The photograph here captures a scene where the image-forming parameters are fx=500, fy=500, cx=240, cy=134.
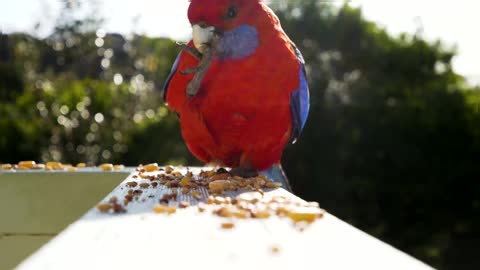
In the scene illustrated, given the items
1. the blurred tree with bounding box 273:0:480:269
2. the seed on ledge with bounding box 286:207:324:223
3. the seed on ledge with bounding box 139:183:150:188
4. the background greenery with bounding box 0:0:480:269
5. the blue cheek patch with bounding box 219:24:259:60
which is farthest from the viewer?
the blurred tree with bounding box 273:0:480:269

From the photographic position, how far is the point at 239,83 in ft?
4.58

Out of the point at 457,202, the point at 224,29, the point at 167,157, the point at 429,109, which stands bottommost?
the point at 457,202

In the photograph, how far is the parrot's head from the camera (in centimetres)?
140

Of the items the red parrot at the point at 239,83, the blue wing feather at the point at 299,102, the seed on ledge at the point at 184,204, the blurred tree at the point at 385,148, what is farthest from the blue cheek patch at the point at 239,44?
the blurred tree at the point at 385,148

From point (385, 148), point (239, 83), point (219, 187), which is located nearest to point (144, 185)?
point (219, 187)

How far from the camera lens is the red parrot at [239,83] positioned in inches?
55.2

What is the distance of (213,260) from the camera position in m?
0.56

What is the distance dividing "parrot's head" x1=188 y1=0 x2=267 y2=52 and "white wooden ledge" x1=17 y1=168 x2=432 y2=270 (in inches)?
28.8

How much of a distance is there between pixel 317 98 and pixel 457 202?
1644 millimetres

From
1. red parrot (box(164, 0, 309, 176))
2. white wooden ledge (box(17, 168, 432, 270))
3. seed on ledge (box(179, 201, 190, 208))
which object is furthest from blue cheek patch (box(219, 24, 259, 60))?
white wooden ledge (box(17, 168, 432, 270))

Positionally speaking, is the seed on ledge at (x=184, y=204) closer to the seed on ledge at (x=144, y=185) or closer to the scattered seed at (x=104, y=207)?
the scattered seed at (x=104, y=207)

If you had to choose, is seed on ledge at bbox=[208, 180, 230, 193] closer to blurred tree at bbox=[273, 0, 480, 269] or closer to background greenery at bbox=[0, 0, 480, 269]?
background greenery at bbox=[0, 0, 480, 269]

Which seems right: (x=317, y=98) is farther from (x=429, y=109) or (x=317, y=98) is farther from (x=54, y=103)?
(x=54, y=103)

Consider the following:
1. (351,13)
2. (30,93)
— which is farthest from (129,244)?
(351,13)
